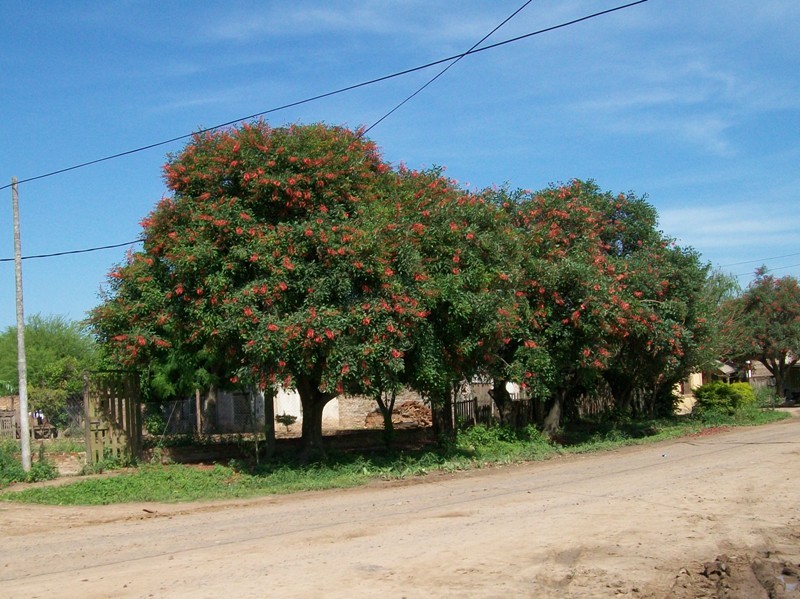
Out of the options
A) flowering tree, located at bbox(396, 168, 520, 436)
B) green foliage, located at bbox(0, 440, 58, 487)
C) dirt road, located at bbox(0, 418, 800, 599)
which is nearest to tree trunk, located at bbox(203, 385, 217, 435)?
green foliage, located at bbox(0, 440, 58, 487)

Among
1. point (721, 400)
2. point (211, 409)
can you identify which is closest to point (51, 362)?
point (211, 409)

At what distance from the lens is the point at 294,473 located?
16.6 m

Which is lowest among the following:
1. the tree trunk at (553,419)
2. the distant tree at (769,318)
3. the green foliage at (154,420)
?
the tree trunk at (553,419)

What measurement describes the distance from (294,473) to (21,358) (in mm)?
6687

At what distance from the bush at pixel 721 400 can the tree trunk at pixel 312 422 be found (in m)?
20.7

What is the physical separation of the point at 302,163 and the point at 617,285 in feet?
35.1

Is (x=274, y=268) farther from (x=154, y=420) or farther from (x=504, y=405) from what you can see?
(x=154, y=420)

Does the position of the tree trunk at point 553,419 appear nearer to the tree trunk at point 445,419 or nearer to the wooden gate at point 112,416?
the tree trunk at point 445,419

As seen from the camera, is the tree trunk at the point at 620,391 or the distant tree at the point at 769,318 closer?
the tree trunk at the point at 620,391

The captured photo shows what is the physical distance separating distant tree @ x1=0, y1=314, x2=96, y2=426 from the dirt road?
48.3 feet

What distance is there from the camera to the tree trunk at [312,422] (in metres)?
18.1

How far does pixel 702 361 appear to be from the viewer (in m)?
27.3

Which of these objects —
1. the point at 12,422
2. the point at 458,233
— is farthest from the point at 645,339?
the point at 12,422

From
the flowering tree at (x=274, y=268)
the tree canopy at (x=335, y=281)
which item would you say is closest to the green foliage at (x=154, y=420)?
the tree canopy at (x=335, y=281)
